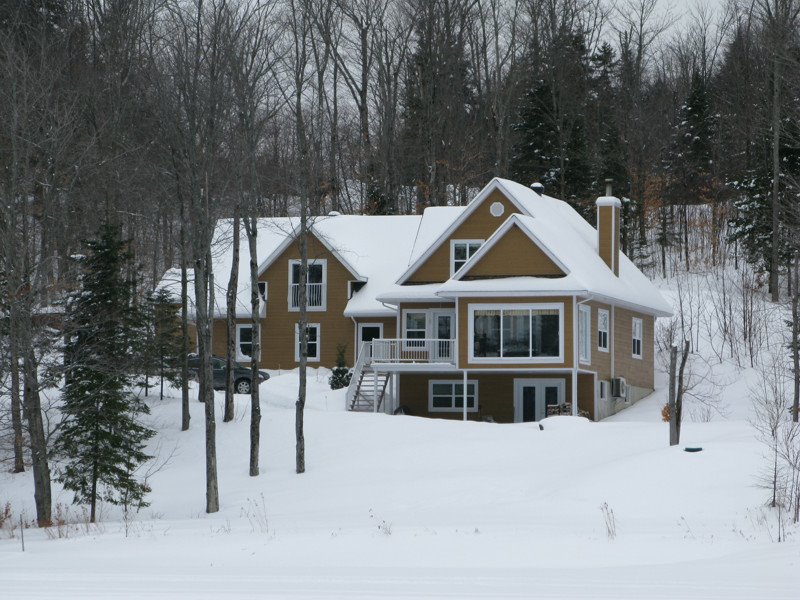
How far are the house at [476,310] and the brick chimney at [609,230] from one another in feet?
0.13

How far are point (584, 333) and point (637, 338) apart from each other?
19.7ft

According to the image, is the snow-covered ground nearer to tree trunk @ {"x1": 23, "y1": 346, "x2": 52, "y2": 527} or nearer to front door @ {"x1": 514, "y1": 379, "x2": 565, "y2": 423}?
tree trunk @ {"x1": 23, "y1": 346, "x2": 52, "y2": 527}

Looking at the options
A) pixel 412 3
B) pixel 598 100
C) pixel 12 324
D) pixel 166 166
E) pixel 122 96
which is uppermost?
pixel 412 3

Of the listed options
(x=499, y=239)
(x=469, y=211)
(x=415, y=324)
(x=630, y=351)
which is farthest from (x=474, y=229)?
(x=630, y=351)

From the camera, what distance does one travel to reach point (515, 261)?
37156mm

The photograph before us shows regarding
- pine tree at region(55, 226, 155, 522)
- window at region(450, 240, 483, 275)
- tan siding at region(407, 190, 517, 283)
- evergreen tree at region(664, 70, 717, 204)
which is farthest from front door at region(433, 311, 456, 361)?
evergreen tree at region(664, 70, 717, 204)

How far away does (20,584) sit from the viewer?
15.4 meters

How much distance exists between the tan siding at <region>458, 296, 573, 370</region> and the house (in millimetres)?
45

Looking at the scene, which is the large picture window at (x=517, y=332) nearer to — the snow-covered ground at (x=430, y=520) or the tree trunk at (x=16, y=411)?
the snow-covered ground at (x=430, y=520)

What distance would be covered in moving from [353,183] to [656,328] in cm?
2252

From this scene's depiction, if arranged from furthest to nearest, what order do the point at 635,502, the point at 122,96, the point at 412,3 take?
the point at 412,3, the point at 122,96, the point at 635,502

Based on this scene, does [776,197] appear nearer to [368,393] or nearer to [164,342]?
[368,393]

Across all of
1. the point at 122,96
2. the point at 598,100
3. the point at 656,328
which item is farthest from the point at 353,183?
the point at 122,96

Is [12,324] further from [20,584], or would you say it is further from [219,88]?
[20,584]
